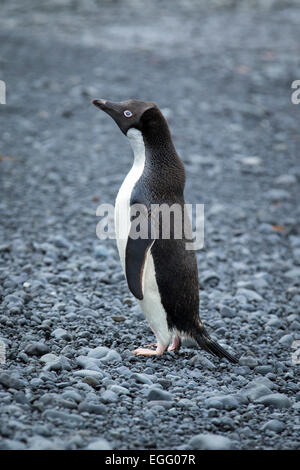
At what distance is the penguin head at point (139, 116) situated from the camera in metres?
3.90

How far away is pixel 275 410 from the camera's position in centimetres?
352

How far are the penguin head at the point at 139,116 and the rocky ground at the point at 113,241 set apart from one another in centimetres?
128

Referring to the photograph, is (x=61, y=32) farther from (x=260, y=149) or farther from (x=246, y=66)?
(x=260, y=149)

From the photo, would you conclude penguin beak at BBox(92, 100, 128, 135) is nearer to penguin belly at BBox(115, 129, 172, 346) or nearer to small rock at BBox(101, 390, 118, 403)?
penguin belly at BBox(115, 129, 172, 346)

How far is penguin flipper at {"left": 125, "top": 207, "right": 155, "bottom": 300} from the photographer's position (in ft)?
12.4

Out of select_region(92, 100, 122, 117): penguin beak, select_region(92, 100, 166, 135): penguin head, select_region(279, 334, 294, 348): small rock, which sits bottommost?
select_region(279, 334, 294, 348): small rock

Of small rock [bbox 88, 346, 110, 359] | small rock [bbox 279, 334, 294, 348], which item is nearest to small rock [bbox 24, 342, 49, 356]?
small rock [bbox 88, 346, 110, 359]

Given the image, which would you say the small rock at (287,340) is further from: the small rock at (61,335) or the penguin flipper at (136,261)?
the small rock at (61,335)

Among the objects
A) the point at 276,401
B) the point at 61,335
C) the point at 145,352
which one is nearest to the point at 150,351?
the point at 145,352

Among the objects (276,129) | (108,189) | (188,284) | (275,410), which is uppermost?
(276,129)

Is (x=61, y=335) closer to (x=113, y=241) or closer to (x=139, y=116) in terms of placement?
(x=139, y=116)

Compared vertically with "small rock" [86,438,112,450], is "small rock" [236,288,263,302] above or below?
above

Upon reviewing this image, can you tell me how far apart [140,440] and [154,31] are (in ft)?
37.8
